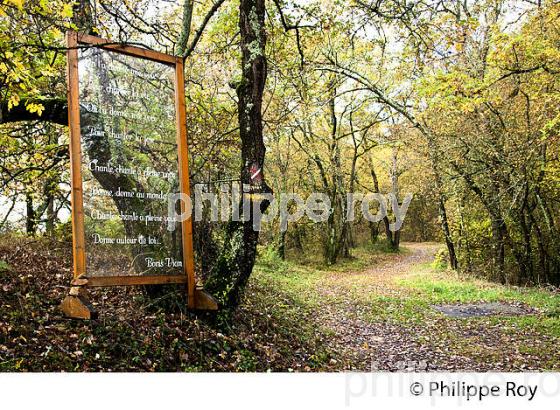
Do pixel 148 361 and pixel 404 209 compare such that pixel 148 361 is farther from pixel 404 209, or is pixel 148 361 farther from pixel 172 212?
pixel 404 209

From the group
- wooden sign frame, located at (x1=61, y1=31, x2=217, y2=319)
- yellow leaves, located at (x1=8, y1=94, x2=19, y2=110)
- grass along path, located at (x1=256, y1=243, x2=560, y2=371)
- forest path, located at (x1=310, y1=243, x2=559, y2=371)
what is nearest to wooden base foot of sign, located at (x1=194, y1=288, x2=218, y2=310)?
wooden sign frame, located at (x1=61, y1=31, x2=217, y2=319)

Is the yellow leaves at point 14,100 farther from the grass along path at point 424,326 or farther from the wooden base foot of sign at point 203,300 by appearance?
the grass along path at point 424,326

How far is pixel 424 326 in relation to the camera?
29.7 ft

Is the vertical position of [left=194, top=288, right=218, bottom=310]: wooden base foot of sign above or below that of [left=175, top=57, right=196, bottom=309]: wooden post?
below

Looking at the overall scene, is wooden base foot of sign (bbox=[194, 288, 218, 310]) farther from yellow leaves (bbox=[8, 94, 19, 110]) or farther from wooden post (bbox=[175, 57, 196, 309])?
yellow leaves (bbox=[8, 94, 19, 110])

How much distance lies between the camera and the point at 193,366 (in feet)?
18.5

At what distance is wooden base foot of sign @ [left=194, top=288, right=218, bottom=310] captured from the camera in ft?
17.6

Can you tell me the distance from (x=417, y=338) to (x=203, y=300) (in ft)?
14.2

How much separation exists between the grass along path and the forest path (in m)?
0.01

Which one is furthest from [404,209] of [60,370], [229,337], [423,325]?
[60,370]

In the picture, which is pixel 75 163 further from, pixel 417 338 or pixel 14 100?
pixel 417 338

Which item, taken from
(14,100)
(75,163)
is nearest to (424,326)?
(75,163)

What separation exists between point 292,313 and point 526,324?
13.9 ft

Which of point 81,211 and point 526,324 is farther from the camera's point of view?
point 526,324
